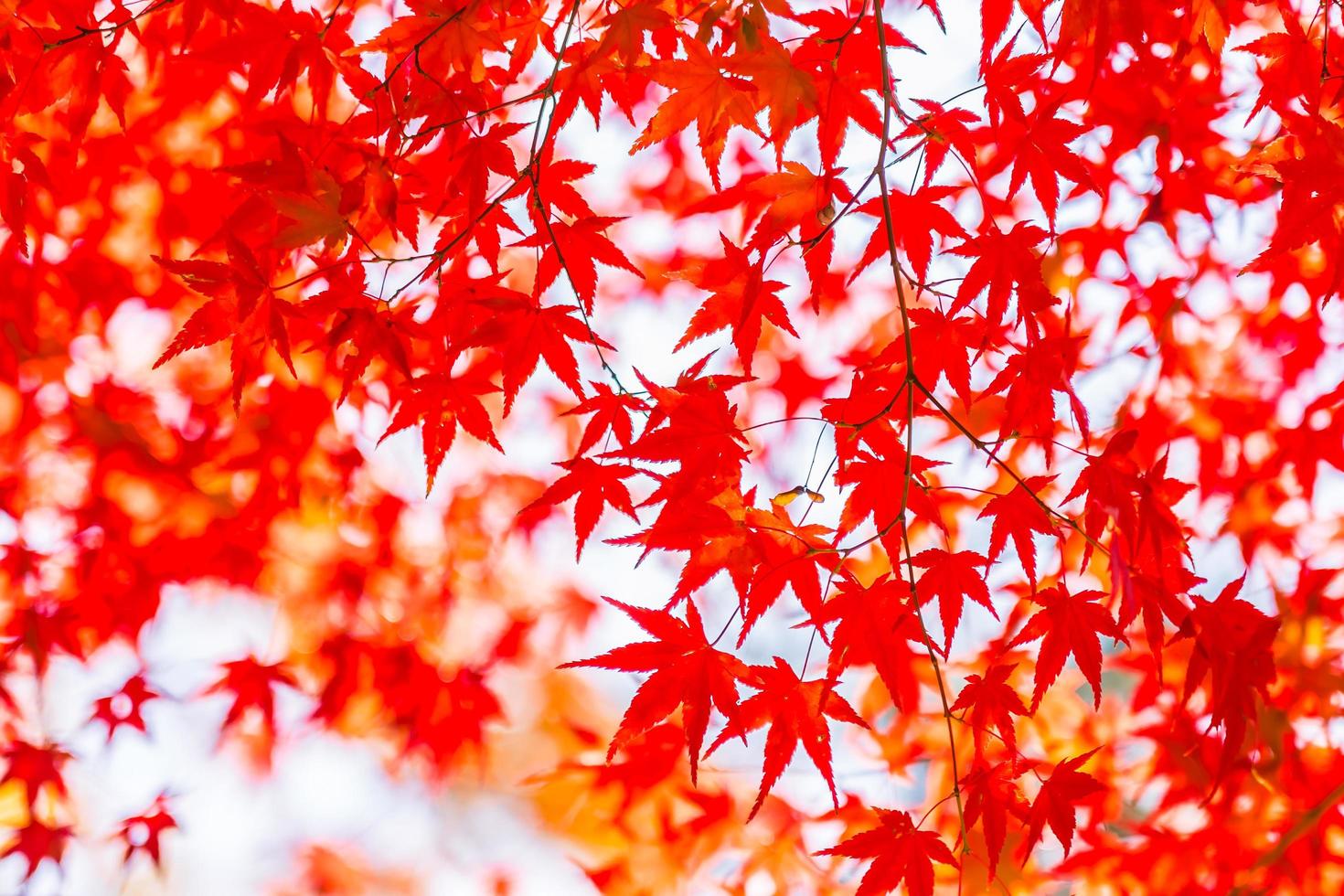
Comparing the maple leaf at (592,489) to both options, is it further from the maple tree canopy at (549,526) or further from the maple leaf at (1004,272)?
the maple leaf at (1004,272)

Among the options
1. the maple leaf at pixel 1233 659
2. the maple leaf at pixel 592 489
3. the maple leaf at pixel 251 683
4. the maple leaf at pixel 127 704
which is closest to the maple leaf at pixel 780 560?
the maple leaf at pixel 592 489

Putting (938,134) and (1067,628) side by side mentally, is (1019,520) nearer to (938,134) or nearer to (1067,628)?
(1067,628)

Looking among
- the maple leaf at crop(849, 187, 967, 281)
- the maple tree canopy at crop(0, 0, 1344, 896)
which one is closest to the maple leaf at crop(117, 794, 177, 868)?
the maple tree canopy at crop(0, 0, 1344, 896)

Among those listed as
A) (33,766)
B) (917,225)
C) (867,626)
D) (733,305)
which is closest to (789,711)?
(867,626)

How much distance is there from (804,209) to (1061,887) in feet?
7.41

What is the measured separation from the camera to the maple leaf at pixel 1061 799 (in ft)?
3.99

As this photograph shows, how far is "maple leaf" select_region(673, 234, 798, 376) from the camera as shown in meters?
1.20

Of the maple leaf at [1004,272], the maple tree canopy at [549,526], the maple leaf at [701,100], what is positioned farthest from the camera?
the maple tree canopy at [549,526]

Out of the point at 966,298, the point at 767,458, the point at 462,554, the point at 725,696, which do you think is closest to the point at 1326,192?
the point at 966,298

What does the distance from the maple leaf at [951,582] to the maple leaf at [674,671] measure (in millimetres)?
247

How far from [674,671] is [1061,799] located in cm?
53

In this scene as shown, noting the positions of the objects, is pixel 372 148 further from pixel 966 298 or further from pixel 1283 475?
pixel 1283 475

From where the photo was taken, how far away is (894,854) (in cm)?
121

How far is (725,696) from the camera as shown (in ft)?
3.64
